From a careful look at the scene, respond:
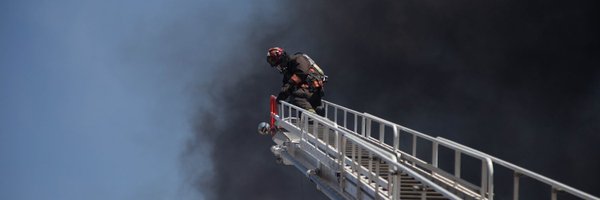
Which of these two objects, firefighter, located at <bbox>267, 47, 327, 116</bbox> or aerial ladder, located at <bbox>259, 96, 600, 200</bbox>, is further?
firefighter, located at <bbox>267, 47, 327, 116</bbox>

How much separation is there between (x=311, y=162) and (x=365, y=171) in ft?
13.1

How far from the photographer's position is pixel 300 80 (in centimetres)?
1970

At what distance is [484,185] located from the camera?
10.6 meters

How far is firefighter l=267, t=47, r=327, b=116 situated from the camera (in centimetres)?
1962

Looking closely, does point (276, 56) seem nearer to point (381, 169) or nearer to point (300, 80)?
point (300, 80)

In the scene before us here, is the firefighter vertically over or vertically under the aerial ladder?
over

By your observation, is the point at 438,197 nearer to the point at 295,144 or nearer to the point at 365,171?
the point at 365,171

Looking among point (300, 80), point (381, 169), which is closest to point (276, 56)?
point (300, 80)

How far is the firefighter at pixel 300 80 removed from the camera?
1962cm

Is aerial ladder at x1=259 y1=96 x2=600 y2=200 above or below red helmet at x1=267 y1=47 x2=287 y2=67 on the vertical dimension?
below

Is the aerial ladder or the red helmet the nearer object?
the aerial ladder

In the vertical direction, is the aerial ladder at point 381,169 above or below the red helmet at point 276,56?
below

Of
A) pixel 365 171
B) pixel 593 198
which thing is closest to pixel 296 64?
pixel 365 171

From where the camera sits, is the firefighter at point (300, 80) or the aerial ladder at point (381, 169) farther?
the firefighter at point (300, 80)
